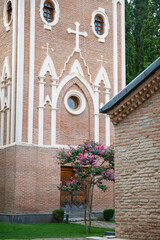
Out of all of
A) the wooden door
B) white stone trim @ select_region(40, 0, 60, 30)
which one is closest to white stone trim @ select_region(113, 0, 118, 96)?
white stone trim @ select_region(40, 0, 60, 30)

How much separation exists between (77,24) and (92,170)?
10.1 meters

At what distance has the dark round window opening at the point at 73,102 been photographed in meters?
22.5

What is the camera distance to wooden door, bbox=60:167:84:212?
21281mm

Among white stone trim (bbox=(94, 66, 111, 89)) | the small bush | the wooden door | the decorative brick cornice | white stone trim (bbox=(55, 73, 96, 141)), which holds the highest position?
white stone trim (bbox=(94, 66, 111, 89))

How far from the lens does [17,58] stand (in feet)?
68.4

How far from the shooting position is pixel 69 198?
70.6ft

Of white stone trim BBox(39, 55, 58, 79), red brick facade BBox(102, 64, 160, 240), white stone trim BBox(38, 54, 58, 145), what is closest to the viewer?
red brick facade BBox(102, 64, 160, 240)

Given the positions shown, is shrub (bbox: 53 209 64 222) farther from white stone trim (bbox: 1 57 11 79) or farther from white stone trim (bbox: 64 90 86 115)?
white stone trim (bbox: 1 57 11 79)

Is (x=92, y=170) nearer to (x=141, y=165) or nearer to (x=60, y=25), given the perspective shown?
(x=141, y=165)

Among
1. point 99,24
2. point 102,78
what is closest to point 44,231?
point 102,78

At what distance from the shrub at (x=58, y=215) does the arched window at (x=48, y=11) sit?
1011 cm

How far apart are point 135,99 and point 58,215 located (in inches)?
411

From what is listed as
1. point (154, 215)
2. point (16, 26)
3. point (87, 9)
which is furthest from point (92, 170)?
point (87, 9)

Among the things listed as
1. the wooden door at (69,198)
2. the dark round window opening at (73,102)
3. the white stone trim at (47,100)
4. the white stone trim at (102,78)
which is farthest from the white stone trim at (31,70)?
the white stone trim at (102,78)
